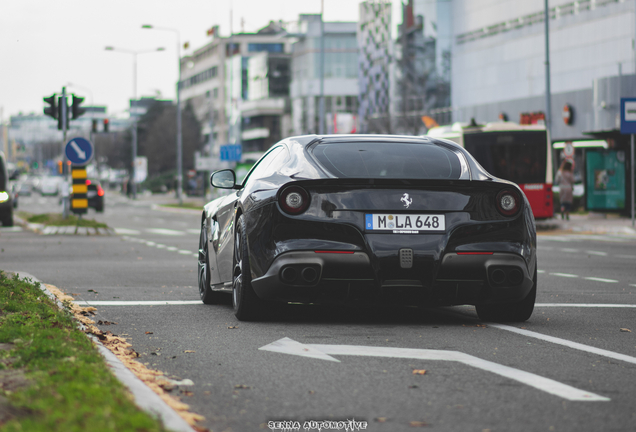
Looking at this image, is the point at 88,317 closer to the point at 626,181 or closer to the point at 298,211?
the point at 298,211

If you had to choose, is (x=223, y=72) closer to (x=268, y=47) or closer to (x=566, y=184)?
(x=268, y=47)

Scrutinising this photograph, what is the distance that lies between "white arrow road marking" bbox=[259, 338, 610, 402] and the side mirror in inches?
94.0

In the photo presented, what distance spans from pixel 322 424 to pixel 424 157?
4012mm

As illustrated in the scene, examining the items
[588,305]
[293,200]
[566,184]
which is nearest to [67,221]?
[566,184]

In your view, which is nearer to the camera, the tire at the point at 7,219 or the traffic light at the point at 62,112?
the traffic light at the point at 62,112

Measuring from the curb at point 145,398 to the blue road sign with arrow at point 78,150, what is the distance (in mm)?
20496

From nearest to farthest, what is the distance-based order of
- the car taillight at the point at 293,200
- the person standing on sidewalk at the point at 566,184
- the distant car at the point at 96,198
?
1. the car taillight at the point at 293,200
2. the person standing on sidewalk at the point at 566,184
3. the distant car at the point at 96,198

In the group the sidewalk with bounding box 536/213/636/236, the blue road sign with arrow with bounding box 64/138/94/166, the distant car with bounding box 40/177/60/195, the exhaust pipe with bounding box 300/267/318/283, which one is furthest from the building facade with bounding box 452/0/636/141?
the distant car with bounding box 40/177/60/195

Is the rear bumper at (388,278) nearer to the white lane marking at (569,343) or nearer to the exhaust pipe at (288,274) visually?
the exhaust pipe at (288,274)

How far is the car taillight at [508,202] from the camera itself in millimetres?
7703

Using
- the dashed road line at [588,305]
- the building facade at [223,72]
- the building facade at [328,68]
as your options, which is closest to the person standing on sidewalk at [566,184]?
the dashed road line at [588,305]

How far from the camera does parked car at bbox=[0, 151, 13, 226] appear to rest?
97.7ft

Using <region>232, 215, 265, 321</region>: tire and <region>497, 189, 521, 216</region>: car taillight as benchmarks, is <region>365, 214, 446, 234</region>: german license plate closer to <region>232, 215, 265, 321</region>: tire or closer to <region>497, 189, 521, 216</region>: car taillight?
<region>497, 189, 521, 216</region>: car taillight

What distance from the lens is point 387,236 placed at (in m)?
7.46
